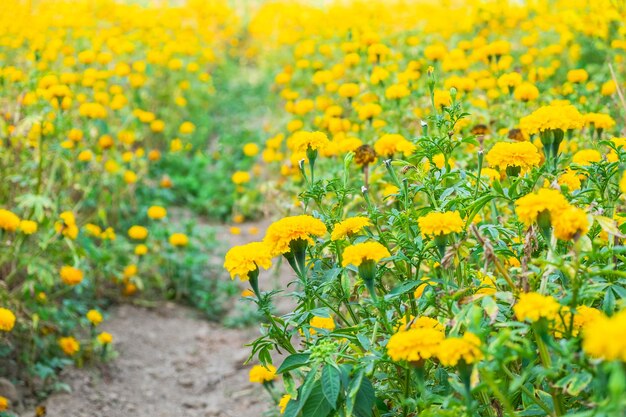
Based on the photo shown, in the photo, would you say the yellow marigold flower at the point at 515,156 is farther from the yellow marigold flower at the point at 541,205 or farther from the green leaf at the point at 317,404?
the green leaf at the point at 317,404

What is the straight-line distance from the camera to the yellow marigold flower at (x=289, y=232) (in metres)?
1.82

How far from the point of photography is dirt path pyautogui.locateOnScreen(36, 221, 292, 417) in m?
3.15

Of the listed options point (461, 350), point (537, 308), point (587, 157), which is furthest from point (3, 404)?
point (587, 157)

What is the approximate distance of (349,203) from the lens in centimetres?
304

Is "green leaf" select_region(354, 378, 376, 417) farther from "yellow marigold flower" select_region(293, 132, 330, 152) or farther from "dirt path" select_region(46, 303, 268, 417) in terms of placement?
"dirt path" select_region(46, 303, 268, 417)

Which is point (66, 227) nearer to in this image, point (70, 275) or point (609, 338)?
point (70, 275)

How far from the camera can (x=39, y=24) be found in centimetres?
554

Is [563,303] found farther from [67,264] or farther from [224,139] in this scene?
[224,139]

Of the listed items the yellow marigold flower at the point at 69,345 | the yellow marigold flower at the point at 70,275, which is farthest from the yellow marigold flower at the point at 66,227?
the yellow marigold flower at the point at 69,345

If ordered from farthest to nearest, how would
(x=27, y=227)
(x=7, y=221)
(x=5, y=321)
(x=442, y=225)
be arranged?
(x=27, y=227)
(x=7, y=221)
(x=5, y=321)
(x=442, y=225)

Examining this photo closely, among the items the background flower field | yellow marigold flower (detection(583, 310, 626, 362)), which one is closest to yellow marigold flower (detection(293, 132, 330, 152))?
the background flower field

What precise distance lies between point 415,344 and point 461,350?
123mm

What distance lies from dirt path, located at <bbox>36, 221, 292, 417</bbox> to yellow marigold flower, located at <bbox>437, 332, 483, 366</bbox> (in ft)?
5.07

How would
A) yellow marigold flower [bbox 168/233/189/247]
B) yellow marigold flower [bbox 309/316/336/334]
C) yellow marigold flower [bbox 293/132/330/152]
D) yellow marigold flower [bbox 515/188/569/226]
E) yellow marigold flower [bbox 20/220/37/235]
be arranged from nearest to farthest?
yellow marigold flower [bbox 515/188/569/226] < yellow marigold flower [bbox 293/132/330/152] < yellow marigold flower [bbox 309/316/336/334] < yellow marigold flower [bbox 20/220/37/235] < yellow marigold flower [bbox 168/233/189/247]
